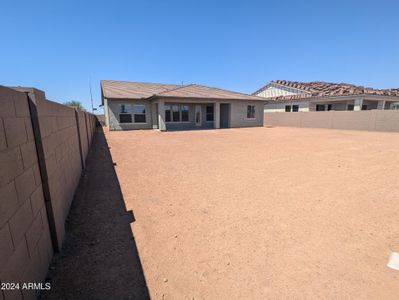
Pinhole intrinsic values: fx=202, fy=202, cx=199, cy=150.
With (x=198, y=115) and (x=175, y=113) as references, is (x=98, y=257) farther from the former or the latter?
(x=198, y=115)

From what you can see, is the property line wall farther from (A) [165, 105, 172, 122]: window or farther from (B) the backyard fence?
(B) the backyard fence

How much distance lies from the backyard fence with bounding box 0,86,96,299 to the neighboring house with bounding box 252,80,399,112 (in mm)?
24147

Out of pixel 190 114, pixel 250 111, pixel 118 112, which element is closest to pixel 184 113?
pixel 190 114

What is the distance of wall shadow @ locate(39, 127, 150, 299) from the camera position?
193cm

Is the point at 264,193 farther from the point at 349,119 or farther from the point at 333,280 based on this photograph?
the point at 349,119

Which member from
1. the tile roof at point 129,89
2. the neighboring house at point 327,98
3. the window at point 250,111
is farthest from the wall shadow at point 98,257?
the neighboring house at point 327,98

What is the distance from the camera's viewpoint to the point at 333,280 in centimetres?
202

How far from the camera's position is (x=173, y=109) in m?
19.3

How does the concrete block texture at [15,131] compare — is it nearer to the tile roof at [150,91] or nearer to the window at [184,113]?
the tile roof at [150,91]

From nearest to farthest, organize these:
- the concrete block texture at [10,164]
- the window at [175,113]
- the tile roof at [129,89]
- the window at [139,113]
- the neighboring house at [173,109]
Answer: the concrete block texture at [10,164] → the neighboring house at [173,109] → the tile roof at [129,89] → the window at [139,113] → the window at [175,113]

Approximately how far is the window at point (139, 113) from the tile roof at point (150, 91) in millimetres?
1030

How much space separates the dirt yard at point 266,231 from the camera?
1.99m

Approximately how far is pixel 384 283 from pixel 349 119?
2091cm

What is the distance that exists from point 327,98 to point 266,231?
23343mm
